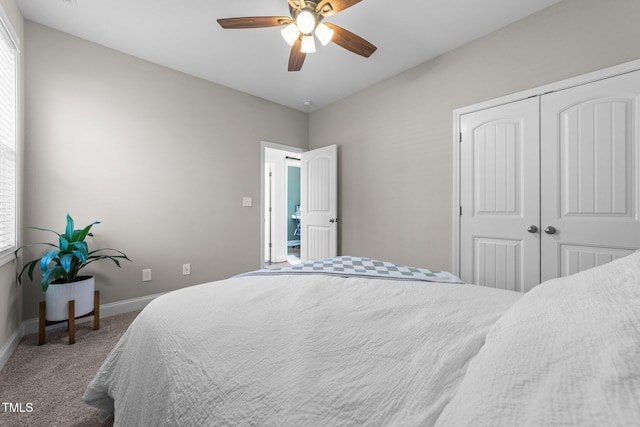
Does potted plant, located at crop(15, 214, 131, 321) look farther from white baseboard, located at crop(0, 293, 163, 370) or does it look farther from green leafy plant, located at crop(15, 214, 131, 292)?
white baseboard, located at crop(0, 293, 163, 370)

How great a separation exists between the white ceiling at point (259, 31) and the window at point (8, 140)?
488 mm

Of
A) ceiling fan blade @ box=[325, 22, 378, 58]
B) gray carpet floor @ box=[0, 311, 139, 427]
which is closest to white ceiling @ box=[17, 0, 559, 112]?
ceiling fan blade @ box=[325, 22, 378, 58]

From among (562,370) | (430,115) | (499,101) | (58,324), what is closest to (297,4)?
(430,115)

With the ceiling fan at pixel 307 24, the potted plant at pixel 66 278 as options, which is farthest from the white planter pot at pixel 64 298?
the ceiling fan at pixel 307 24

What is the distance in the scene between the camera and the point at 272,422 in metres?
0.51

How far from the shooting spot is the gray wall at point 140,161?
225 centimetres

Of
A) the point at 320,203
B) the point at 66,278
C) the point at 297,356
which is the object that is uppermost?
the point at 320,203

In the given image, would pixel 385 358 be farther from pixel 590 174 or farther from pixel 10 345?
pixel 10 345

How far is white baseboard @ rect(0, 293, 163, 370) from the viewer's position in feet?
5.92

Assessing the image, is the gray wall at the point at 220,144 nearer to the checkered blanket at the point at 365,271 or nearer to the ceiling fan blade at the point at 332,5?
the checkered blanket at the point at 365,271

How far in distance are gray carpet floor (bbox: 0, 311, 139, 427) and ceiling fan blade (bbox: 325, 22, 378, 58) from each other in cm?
266

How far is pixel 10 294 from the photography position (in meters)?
1.92

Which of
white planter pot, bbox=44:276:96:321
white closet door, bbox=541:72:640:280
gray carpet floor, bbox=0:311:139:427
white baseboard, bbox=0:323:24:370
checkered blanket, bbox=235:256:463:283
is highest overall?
white closet door, bbox=541:72:640:280

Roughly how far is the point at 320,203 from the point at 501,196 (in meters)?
2.15
